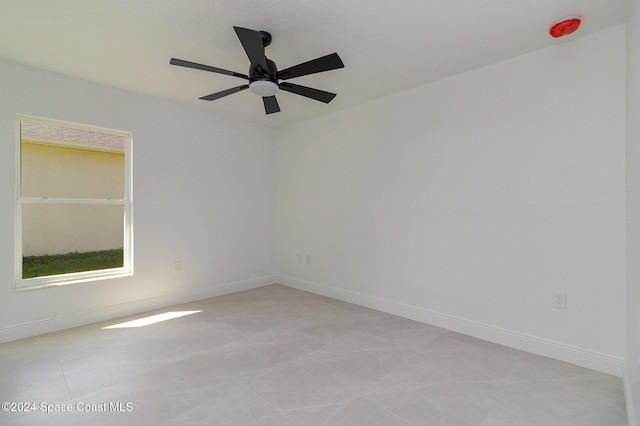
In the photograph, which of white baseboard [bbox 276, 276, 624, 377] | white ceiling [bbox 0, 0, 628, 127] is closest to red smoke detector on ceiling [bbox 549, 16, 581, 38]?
white ceiling [bbox 0, 0, 628, 127]

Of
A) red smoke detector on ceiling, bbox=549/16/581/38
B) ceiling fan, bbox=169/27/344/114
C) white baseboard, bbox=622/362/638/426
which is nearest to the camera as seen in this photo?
white baseboard, bbox=622/362/638/426

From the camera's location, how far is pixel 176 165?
3820mm

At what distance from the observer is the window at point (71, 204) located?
2951 millimetres

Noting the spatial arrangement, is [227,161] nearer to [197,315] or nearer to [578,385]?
[197,315]

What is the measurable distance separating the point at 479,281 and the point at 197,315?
3.06m

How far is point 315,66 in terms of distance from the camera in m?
2.11

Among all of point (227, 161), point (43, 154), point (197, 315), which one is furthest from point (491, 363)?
point (43, 154)

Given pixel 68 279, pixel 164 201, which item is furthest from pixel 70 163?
pixel 68 279

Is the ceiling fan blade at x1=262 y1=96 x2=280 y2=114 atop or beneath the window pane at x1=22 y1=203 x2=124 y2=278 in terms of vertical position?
atop

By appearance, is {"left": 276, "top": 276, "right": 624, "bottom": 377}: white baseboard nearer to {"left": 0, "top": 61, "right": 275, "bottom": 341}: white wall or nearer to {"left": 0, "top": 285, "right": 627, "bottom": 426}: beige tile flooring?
{"left": 0, "top": 285, "right": 627, "bottom": 426}: beige tile flooring

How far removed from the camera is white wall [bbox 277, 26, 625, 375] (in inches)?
87.7

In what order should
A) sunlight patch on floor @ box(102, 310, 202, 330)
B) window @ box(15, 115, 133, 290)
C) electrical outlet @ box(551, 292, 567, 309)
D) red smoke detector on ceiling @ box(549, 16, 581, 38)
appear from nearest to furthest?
red smoke detector on ceiling @ box(549, 16, 581, 38) < electrical outlet @ box(551, 292, 567, 309) < window @ box(15, 115, 133, 290) < sunlight patch on floor @ box(102, 310, 202, 330)

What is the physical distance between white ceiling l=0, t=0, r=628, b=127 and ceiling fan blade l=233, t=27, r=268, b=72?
29 cm

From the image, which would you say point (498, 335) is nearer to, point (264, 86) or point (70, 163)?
point (264, 86)
